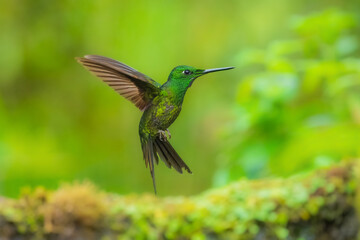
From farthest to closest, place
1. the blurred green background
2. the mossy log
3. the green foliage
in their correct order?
the blurred green background
the green foliage
the mossy log

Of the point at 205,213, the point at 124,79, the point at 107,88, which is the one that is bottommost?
the point at 205,213

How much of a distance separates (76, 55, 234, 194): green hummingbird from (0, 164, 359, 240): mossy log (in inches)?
47.8

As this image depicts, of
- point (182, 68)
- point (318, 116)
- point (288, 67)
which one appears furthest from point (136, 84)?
point (318, 116)

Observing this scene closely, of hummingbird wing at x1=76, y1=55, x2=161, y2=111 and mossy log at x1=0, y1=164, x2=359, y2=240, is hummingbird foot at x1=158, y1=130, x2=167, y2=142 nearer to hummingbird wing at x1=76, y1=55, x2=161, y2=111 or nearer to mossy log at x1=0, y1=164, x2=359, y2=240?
hummingbird wing at x1=76, y1=55, x2=161, y2=111

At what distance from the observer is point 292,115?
2846mm

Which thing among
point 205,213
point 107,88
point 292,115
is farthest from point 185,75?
point 107,88

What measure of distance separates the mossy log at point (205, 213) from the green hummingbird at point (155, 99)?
1215 mm

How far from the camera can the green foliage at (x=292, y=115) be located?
2.47m

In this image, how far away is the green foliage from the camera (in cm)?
247

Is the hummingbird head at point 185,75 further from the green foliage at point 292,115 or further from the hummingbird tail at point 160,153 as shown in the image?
the green foliage at point 292,115

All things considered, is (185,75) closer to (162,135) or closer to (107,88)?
(162,135)

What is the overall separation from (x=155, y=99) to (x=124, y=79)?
57mm

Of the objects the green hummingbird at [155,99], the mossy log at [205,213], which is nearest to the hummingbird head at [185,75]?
the green hummingbird at [155,99]

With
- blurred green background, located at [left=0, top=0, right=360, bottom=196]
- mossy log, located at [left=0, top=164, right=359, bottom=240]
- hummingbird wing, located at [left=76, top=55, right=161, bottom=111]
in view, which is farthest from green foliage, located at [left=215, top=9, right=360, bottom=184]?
hummingbird wing, located at [left=76, top=55, right=161, bottom=111]
